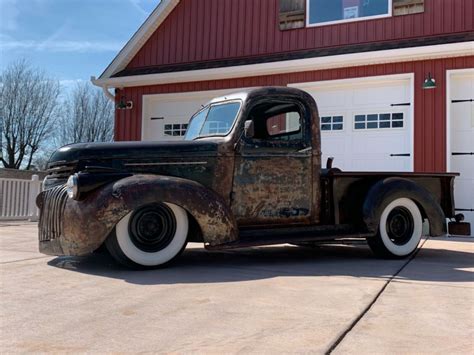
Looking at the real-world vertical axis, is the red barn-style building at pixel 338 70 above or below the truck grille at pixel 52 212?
above

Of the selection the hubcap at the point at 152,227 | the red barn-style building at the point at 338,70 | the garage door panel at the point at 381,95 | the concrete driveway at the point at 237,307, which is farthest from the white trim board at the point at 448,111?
the hubcap at the point at 152,227

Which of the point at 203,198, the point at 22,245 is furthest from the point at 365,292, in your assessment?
the point at 22,245

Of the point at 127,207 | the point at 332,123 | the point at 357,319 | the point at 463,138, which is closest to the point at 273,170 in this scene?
the point at 127,207

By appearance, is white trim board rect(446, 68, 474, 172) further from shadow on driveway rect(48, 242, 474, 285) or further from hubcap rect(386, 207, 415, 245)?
hubcap rect(386, 207, 415, 245)

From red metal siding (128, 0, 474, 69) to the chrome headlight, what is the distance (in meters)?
7.65

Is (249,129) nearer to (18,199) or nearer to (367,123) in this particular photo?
(367,123)

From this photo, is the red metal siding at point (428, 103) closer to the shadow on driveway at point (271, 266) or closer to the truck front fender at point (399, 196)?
the shadow on driveway at point (271, 266)

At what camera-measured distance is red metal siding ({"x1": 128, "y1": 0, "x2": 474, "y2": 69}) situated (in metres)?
9.91

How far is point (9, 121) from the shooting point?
28.2 m

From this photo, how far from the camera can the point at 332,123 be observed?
35.0ft

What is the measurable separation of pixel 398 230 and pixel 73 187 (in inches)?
156

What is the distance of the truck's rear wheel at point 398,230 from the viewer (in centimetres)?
604

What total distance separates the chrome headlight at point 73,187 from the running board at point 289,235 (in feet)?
4.62

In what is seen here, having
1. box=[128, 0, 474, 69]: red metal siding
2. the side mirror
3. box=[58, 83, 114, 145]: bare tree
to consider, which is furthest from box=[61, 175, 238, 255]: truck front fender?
box=[58, 83, 114, 145]: bare tree
